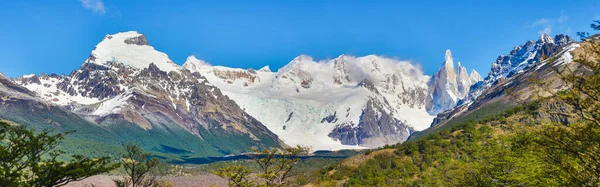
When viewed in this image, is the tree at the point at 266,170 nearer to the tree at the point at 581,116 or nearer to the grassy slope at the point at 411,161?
the tree at the point at 581,116

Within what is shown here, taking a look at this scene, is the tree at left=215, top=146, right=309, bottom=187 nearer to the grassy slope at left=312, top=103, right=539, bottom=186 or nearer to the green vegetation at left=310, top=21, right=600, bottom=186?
the green vegetation at left=310, top=21, right=600, bottom=186

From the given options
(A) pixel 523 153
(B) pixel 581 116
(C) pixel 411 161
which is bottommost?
(B) pixel 581 116

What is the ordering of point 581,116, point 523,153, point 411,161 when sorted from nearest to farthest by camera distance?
point 581,116 < point 523,153 < point 411,161

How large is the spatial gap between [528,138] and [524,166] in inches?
624

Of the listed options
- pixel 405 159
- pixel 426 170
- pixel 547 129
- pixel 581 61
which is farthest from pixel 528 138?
pixel 405 159

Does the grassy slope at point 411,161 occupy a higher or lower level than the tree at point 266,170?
higher

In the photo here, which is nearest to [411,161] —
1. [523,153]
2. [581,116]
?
[523,153]

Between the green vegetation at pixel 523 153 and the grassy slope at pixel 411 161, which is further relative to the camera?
the grassy slope at pixel 411 161

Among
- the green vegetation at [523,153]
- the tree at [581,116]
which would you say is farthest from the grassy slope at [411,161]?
the tree at [581,116]

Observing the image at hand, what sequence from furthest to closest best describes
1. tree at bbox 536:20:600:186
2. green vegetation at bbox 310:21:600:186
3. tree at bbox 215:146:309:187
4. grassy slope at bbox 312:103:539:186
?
grassy slope at bbox 312:103:539:186 < tree at bbox 215:146:309:187 < green vegetation at bbox 310:21:600:186 < tree at bbox 536:20:600:186

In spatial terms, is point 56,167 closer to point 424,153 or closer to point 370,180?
point 370,180

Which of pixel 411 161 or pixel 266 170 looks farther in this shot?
pixel 411 161

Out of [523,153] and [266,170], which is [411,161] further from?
[523,153]

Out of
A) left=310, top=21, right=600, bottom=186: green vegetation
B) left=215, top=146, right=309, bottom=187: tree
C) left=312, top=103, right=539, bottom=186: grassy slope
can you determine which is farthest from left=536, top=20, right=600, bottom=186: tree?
left=312, top=103, right=539, bottom=186: grassy slope
